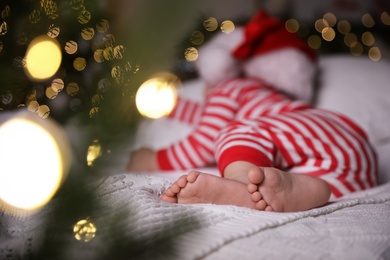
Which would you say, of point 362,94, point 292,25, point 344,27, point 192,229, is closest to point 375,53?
point 344,27

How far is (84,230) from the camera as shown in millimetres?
531

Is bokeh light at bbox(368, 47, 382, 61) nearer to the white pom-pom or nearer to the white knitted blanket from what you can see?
the white pom-pom

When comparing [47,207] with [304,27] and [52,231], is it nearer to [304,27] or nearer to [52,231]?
→ [52,231]

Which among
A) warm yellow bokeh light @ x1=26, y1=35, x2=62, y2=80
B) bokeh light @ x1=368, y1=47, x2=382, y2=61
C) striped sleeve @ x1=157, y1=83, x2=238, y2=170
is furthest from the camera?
bokeh light @ x1=368, y1=47, x2=382, y2=61

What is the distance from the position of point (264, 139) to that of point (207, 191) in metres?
0.26

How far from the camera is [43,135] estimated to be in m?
0.53

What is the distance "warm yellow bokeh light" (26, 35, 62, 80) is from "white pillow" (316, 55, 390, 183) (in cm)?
92

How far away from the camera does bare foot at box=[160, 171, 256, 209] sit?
2.50 feet

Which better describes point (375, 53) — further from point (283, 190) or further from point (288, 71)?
point (283, 190)

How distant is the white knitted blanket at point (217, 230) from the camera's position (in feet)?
1.72

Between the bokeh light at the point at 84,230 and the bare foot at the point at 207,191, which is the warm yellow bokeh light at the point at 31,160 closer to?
the bokeh light at the point at 84,230

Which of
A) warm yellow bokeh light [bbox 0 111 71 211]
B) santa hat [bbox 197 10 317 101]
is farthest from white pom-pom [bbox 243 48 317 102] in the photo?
warm yellow bokeh light [bbox 0 111 71 211]

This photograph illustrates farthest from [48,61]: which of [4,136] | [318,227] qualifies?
[318,227]

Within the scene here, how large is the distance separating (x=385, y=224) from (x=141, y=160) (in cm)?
67
